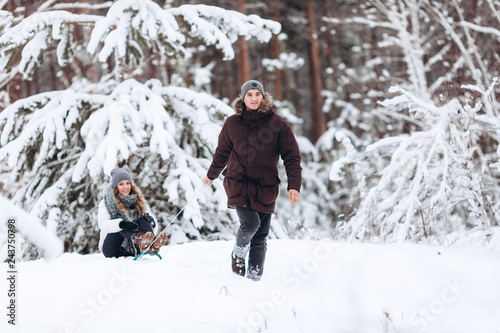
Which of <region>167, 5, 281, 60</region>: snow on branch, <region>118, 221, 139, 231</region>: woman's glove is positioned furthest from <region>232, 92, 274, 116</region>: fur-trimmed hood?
<region>167, 5, 281, 60</region>: snow on branch

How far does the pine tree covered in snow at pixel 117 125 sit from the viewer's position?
5.12m

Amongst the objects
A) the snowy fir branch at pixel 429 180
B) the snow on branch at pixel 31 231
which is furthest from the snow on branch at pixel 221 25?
the snow on branch at pixel 31 231

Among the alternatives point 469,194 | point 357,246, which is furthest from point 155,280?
point 469,194

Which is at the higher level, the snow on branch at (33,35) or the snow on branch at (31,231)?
the snow on branch at (33,35)

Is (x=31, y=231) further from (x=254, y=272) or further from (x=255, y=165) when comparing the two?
(x=254, y=272)

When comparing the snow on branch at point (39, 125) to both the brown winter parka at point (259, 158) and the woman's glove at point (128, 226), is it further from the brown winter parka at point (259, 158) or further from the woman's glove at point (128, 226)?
the brown winter parka at point (259, 158)

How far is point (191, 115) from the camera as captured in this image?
5.93 m

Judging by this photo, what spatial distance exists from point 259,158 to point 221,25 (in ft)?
9.84

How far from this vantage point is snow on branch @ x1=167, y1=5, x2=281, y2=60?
5559 millimetres

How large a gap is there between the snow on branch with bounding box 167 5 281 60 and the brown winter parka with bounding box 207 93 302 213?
2283 mm

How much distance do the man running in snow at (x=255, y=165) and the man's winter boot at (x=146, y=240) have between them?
0.85 meters

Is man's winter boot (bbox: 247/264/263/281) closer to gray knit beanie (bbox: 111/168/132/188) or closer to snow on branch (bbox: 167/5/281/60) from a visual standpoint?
gray knit beanie (bbox: 111/168/132/188)

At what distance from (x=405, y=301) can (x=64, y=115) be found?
174 inches

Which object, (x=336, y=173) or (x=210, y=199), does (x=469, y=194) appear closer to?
(x=336, y=173)
